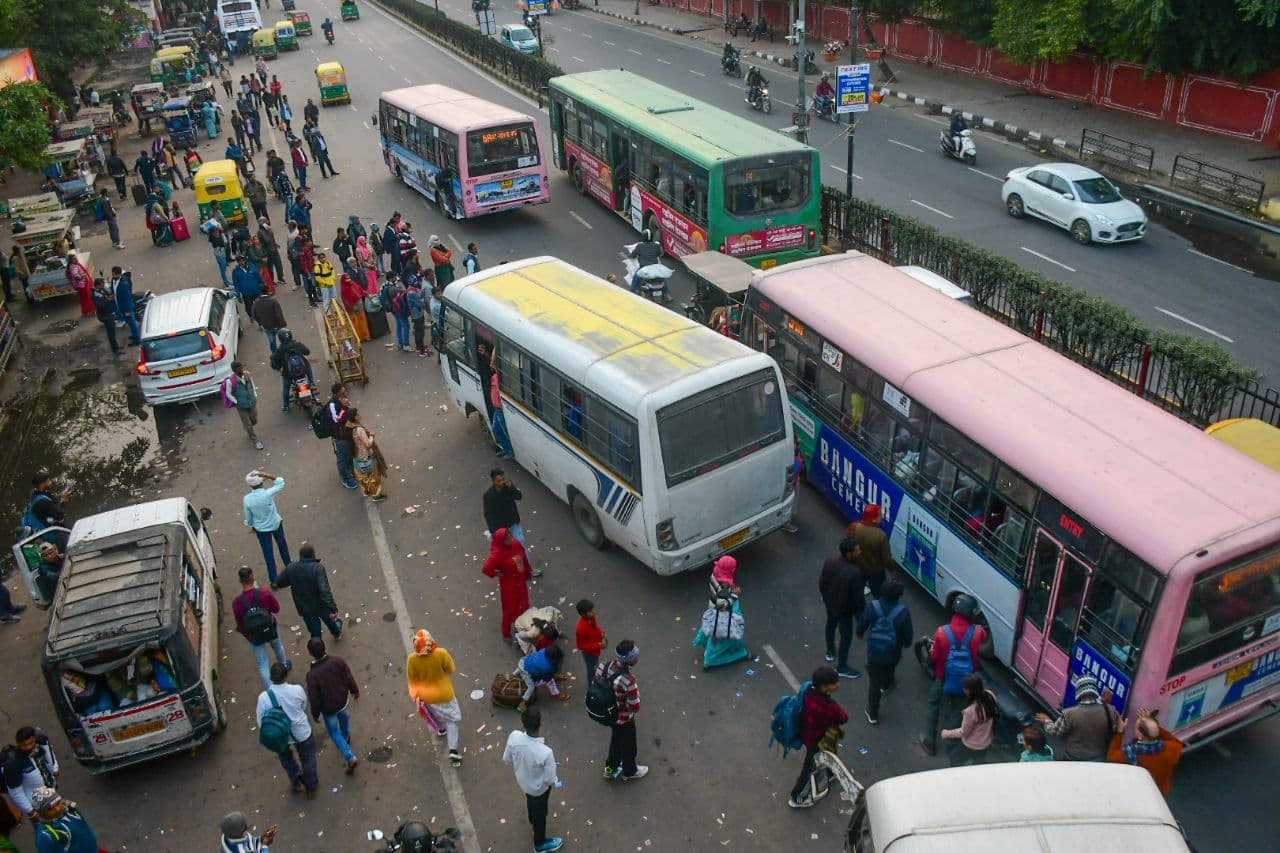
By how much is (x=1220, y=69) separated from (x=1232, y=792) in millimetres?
26725

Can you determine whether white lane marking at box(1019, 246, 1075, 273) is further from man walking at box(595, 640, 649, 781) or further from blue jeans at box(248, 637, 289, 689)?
blue jeans at box(248, 637, 289, 689)

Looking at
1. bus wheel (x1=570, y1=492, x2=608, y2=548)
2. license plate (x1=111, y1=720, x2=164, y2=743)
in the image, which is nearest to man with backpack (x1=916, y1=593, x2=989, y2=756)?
bus wheel (x1=570, y1=492, x2=608, y2=548)


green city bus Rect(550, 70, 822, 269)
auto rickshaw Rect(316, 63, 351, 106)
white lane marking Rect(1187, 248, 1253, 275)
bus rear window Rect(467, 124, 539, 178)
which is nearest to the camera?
green city bus Rect(550, 70, 822, 269)

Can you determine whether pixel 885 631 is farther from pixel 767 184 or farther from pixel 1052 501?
pixel 767 184

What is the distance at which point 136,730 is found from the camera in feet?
29.7

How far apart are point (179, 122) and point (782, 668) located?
33.2 meters

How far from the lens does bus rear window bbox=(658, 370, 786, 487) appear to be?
10406mm

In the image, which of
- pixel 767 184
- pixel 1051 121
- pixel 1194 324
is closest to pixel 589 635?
pixel 767 184

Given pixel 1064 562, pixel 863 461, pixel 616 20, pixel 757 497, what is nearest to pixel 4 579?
pixel 757 497

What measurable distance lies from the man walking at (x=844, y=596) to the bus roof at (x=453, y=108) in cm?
1624

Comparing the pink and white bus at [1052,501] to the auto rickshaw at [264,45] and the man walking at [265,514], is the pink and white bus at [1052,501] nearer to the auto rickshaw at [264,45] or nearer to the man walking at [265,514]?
the man walking at [265,514]

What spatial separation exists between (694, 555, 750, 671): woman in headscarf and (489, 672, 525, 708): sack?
187cm

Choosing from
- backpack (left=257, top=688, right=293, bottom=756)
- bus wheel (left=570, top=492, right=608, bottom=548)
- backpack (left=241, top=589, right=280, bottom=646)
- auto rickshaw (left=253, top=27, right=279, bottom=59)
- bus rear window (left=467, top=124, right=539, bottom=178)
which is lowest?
auto rickshaw (left=253, top=27, right=279, bottom=59)

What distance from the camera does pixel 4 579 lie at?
13031 millimetres
